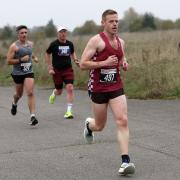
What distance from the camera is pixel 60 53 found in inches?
464

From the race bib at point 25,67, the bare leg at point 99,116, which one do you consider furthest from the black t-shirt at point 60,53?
the bare leg at point 99,116

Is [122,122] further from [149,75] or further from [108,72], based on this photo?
[149,75]

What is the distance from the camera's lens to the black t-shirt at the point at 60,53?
463 inches

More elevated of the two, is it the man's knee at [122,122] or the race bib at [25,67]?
the race bib at [25,67]

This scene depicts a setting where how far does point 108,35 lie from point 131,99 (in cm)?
777

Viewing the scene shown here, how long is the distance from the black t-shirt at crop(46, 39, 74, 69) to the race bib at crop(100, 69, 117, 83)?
4976 millimetres

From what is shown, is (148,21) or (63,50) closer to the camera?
(63,50)

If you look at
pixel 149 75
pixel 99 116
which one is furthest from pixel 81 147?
pixel 149 75

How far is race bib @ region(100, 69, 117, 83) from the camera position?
681cm

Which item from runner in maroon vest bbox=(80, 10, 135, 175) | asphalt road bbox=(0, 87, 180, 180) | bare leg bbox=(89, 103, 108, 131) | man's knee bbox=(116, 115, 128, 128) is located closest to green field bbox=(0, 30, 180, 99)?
asphalt road bbox=(0, 87, 180, 180)

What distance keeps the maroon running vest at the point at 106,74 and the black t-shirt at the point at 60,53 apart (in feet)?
16.0

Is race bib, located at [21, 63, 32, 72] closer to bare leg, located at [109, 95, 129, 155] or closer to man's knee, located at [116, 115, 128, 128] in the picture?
bare leg, located at [109, 95, 129, 155]

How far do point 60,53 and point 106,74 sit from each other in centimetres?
506

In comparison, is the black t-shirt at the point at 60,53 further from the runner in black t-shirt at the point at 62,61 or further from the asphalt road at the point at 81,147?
the asphalt road at the point at 81,147
